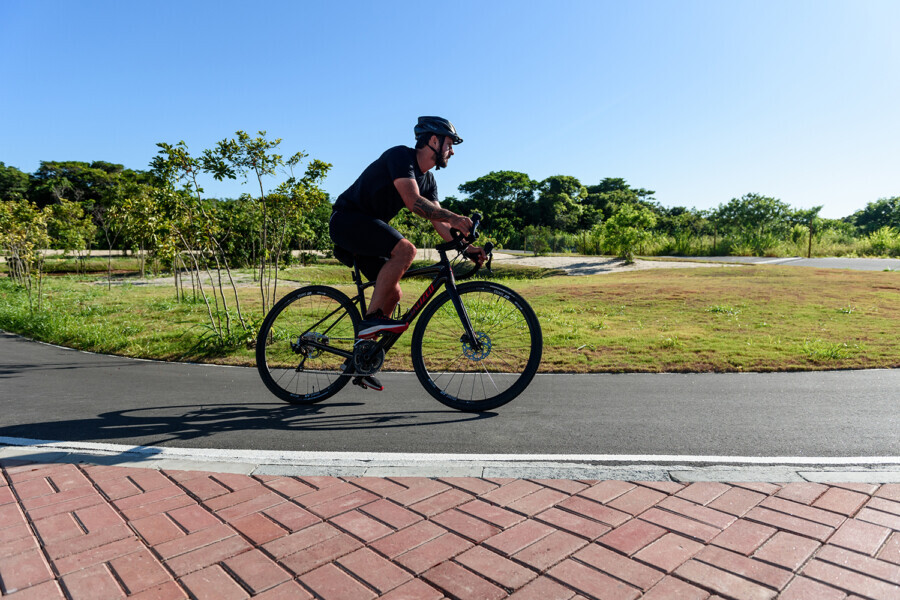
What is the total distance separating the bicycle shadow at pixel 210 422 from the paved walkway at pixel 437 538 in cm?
71

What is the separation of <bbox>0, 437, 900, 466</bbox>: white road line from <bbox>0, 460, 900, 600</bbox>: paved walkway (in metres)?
0.24

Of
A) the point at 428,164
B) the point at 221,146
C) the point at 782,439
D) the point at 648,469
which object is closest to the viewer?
the point at 648,469

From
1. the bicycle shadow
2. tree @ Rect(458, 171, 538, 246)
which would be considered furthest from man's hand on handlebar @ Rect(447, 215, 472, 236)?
tree @ Rect(458, 171, 538, 246)

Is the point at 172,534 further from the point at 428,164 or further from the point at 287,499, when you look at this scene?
the point at 428,164

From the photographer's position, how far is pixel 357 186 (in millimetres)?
3910

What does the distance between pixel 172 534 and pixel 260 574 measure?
1.63 feet

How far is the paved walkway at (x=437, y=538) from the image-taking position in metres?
1.81

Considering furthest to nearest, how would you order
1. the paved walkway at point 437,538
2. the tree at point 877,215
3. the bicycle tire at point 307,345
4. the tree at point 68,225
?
the tree at point 877,215, the tree at point 68,225, the bicycle tire at point 307,345, the paved walkway at point 437,538

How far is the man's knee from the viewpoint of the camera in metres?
3.73

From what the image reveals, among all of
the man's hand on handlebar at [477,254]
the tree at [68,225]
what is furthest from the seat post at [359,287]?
the tree at [68,225]

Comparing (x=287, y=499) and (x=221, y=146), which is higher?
(x=221, y=146)

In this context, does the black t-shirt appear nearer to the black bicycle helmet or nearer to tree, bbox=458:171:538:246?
the black bicycle helmet

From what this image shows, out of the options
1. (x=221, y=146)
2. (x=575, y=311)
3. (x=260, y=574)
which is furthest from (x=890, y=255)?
(x=260, y=574)

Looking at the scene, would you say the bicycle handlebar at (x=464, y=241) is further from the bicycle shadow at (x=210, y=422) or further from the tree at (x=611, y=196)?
the tree at (x=611, y=196)
